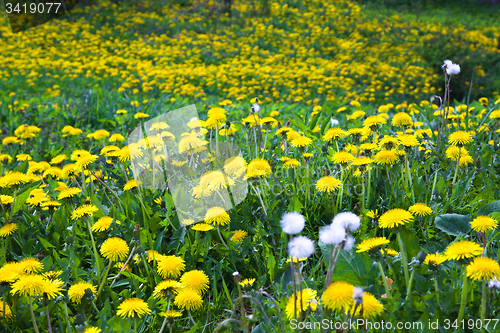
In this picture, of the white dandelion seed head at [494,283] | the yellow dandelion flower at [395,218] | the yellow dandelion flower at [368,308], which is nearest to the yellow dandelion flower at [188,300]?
the yellow dandelion flower at [368,308]

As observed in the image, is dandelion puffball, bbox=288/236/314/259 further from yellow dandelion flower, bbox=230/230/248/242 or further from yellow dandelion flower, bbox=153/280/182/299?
yellow dandelion flower, bbox=230/230/248/242

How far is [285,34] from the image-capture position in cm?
1051

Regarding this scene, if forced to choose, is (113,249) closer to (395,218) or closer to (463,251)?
(395,218)

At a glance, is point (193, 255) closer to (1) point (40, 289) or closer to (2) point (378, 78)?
(1) point (40, 289)

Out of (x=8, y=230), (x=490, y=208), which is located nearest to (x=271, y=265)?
(x=490, y=208)

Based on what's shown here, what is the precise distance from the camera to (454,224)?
4.70 feet

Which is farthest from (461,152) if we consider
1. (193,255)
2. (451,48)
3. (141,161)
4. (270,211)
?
(451,48)

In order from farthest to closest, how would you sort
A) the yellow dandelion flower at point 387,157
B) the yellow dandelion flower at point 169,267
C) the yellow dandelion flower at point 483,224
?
the yellow dandelion flower at point 387,157 → the yellow dandelion flower at point 169,267 → the yellow dandelion flower at point 483,224

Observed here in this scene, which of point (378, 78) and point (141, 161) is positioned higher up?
point (141, 161)

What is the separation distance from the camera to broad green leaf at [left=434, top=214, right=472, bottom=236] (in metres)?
1.41

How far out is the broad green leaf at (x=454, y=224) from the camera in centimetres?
141

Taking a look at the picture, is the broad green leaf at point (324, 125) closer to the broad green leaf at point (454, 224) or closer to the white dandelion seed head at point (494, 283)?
the broad green leaf at point (454, 224)

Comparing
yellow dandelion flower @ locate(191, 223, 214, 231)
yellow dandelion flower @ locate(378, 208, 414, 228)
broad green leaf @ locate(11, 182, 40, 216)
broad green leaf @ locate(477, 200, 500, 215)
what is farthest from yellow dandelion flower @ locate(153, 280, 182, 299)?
broad green leaf @ locate(477, 200, 500, 215)

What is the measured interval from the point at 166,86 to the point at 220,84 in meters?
0.96
